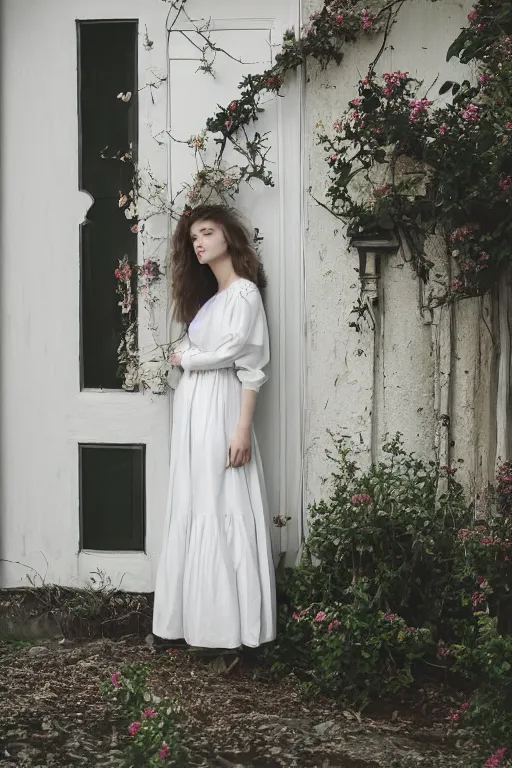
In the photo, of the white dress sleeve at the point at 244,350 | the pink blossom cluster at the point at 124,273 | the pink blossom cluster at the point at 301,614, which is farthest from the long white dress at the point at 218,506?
the pink blossom cluster at the point at 124,273

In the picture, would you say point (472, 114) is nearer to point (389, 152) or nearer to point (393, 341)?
point (389, 152)

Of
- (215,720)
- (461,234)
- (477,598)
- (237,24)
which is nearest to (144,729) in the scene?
(215,720)

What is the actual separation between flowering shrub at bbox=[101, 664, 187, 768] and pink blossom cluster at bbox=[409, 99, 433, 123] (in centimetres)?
253

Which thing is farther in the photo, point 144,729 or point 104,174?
point 104,174

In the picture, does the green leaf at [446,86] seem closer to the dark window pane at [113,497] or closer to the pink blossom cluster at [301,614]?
the dark window pane at [113,497]

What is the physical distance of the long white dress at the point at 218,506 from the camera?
3.69 meters

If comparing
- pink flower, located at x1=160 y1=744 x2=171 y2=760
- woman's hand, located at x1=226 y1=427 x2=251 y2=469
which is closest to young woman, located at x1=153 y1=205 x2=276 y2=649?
woman's hand, located at x1=226 y1=427 x2=251 y2=469

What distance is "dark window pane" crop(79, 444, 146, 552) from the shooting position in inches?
167

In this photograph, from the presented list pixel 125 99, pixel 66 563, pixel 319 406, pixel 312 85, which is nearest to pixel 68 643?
pixel 66 563

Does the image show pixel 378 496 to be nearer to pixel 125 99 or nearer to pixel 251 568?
pixel 251 568

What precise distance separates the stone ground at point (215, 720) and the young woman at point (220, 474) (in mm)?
216

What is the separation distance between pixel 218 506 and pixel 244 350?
2.27 feet

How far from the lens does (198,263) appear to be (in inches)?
159

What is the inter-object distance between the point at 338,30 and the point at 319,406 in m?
1.72
